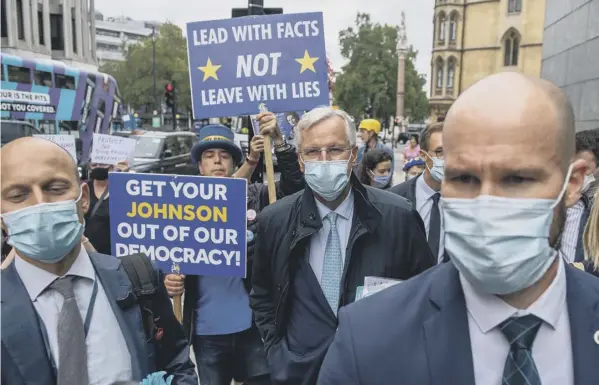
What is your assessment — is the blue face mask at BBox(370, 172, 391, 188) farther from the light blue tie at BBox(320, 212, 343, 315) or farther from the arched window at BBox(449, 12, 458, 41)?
the arched window at BBox(449, 12, 458, 41)

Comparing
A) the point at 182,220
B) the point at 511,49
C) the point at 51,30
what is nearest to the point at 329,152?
the point at 182,220

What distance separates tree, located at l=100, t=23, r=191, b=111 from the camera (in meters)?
52.8

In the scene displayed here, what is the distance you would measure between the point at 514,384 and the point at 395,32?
58735 millimetres

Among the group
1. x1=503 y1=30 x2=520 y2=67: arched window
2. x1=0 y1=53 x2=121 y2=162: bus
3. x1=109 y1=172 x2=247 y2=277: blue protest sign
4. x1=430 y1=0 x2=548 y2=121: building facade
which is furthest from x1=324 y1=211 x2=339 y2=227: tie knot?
x1=503 y1=30 x2=520 y2=67: arched window

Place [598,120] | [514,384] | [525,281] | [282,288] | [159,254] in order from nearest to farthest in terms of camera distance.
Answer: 1. [514,384]
2. [525,281]
3. [282,288]
4. [159,254]
5. [598,120]

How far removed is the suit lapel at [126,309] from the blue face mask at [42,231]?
0.50ft

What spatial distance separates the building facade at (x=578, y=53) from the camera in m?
9.97

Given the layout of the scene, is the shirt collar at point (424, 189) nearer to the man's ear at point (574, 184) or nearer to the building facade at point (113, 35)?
the man's ear at point (574, 184)

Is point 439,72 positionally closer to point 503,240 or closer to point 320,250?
point 320,250

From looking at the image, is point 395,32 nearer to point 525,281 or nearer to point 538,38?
point 538,38

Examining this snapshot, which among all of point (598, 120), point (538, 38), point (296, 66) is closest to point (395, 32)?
point (538, 38)

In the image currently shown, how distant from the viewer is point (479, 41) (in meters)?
54.2

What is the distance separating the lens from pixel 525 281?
1.33m

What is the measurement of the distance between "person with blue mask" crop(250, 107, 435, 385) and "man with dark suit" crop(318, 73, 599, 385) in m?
1.13
